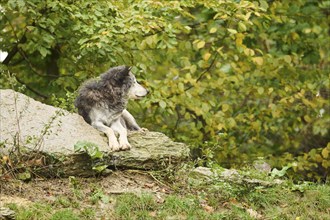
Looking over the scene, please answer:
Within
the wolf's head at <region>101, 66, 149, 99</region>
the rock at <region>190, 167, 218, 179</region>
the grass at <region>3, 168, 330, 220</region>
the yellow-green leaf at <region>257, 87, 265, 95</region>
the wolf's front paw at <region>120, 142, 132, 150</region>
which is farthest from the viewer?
the yellow-green leaf at <region>257, 87, 265, 95</region>

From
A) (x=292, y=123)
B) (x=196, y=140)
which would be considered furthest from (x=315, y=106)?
(x=196, y=140)

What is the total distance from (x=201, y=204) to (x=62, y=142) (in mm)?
1718

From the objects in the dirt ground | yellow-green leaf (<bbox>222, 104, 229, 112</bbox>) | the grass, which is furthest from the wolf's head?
yellow-green leaf (<bbox>222, 104, 229, 112</bbox>)

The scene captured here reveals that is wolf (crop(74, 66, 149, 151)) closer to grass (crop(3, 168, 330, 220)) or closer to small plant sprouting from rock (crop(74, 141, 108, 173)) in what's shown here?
small plant sprouting from rock (crop(74, 141, 108, 173))

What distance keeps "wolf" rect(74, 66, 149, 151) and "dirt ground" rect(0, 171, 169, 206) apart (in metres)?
0.71

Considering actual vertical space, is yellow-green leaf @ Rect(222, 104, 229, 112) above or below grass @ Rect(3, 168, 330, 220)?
below

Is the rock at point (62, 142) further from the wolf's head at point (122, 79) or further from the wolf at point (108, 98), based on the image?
the wolf's head at point (122, 79)

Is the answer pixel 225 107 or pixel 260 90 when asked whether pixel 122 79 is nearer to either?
pixel 225 107

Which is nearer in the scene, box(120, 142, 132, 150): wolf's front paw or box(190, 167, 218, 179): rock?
box(120, 142, 132, 150): wolf's front paw

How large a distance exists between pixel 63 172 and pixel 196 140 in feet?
Result: 15.3

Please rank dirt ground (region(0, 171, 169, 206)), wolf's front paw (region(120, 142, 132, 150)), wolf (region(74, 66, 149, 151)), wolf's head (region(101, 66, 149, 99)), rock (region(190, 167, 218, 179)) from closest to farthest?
dirt ground (region(0, 171, 169, 206)), wolf's front paw (region(120, 142, 132, 150)), rock (region(190, 167, 218, 179)), wolf (region(74, 66, 149, 151)), wolf's head (region(101, 66, 149, 99))

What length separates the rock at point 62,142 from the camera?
24.5 ft

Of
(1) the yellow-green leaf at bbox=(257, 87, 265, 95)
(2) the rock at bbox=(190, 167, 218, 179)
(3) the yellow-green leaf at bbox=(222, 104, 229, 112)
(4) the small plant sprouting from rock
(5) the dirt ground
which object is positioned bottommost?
(3) the yellow-green leaf at bbox=(222, 104, 229, 112)

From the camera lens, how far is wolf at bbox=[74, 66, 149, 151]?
8.55 meters
